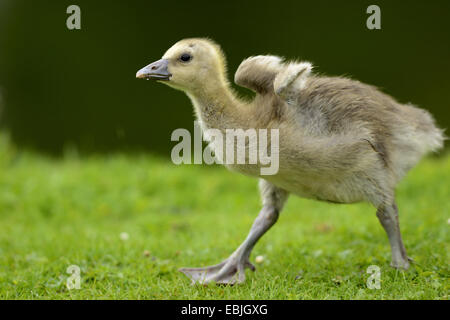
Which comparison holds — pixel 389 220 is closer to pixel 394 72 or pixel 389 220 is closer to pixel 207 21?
pixel 394 72

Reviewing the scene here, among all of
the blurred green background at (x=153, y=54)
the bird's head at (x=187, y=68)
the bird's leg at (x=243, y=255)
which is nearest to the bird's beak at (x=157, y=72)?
the bird's head at (x=187, y=68)

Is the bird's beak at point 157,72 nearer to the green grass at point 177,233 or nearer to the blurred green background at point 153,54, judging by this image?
the green grass at point 177,233

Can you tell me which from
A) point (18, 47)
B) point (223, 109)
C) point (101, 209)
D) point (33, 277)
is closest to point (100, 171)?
point (101, 209)

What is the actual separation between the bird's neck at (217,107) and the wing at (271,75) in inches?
6.1

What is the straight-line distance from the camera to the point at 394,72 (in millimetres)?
10719

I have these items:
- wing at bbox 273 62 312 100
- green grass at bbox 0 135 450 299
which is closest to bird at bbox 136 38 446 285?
wing at bbox 273 62 312 100

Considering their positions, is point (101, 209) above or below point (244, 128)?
below

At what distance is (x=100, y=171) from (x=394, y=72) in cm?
546

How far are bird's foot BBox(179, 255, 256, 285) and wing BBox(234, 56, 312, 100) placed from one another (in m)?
1.15

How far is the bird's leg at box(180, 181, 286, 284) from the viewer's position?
4219 millimetres

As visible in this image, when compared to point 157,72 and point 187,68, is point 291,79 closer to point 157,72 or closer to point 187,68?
point 187,68

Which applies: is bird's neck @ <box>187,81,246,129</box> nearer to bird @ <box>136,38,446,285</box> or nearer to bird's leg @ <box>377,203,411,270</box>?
bird @ <box>136,38,446,285</box>

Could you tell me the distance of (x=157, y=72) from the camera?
4.05 metres

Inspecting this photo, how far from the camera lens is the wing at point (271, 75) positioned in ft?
12.7
